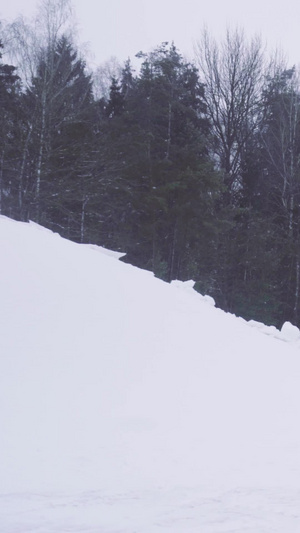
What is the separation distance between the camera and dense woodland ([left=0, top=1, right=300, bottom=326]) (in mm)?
21922

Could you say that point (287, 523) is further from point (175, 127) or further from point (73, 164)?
point (175, 127)

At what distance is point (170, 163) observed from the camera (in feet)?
80.3

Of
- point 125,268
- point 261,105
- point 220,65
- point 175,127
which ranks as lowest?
point 125,268

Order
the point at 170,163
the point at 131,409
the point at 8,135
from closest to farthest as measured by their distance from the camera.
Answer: the point at 131,409, the point at 8,135, the point at 170,163

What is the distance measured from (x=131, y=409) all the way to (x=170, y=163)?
18667 mm

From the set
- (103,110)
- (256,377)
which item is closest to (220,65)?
(103,110)

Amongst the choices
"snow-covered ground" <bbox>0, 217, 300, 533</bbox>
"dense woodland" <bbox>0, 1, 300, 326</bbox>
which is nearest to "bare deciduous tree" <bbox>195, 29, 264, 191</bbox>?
"dense woodland" <bbox>0, 1, 300, 326</bbox>

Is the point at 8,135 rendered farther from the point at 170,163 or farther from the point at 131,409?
the point at 131,409

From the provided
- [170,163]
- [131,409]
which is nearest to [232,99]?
[170,163]

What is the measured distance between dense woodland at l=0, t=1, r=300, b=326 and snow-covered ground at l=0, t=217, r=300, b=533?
1168cm

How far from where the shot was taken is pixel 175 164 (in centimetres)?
2506

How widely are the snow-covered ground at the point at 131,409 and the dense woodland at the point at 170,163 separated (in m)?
11.7

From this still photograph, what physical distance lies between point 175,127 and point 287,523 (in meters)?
22.8

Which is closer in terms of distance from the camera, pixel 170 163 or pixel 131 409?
pixel 131 409
